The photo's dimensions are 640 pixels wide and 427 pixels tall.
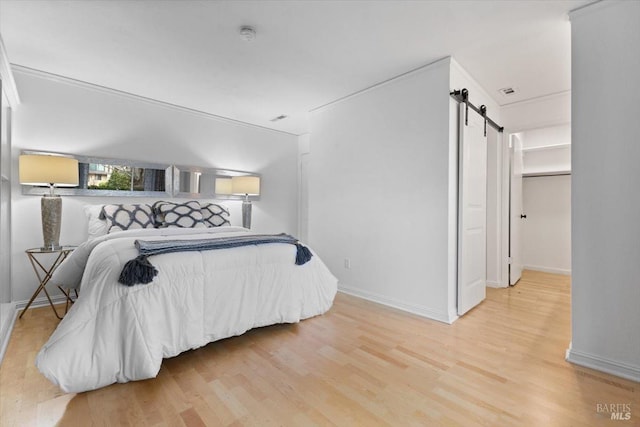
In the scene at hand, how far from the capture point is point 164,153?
3.86 meters

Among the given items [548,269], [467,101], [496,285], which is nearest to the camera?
[467,101]

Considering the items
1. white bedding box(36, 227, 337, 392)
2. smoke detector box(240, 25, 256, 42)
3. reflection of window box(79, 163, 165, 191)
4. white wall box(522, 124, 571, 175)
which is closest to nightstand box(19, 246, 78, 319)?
white bedding box(36, 227, 337, 392)

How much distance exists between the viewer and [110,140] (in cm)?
342

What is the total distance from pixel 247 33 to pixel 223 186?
8.05 feet

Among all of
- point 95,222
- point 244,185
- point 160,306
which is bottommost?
point 160,306

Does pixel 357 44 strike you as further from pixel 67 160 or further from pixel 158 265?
pixel 67 160

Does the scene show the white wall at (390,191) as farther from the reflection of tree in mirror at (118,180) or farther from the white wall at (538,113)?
the reflection of tree in mirror at (118,180)

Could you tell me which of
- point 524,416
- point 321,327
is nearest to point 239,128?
point 321,327

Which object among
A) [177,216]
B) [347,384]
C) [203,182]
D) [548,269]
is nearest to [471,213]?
[347,384]

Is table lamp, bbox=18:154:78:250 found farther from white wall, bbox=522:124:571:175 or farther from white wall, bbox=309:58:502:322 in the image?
white wall, bbox=522:124:571:175

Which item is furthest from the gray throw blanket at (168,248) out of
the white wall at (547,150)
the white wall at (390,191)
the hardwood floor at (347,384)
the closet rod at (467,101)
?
the white wall at (547,150)

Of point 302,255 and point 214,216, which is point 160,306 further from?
point 214,216

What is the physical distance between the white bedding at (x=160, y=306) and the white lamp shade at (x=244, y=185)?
1.86 metres

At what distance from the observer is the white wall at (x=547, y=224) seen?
470 cm
